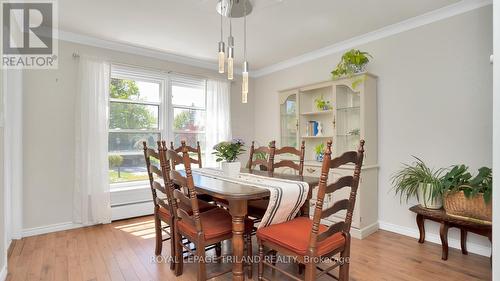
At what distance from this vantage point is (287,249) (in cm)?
165

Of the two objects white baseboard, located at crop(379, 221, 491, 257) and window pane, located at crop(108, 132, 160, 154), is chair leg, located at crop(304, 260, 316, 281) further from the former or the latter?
window pane, located at crop(108, 132, 160, 154)

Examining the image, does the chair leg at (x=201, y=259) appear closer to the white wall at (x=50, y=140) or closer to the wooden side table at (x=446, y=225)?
the wooden side table at (x=446, y=225)

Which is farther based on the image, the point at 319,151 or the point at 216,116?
the point at 216,116

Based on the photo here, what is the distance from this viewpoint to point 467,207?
2309mm

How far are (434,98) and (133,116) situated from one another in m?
3.81

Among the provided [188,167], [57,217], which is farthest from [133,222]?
[188,167]

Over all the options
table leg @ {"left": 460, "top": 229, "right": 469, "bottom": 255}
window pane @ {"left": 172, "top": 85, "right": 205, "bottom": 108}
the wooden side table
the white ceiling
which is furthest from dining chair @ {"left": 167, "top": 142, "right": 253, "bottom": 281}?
window pane @ {"left": 172, "top": 85, "right": 205, "bottom": 108}

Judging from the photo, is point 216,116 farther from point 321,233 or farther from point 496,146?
point 496,146

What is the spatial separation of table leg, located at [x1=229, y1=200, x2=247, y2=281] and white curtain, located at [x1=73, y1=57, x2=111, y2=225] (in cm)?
237

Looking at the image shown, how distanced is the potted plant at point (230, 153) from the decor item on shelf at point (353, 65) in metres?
1.67

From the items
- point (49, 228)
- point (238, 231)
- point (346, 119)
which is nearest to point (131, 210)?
point (49, 228)

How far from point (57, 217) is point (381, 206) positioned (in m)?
3.97

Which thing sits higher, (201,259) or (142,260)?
(201,259)

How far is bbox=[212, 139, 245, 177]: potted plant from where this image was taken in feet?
7.79
